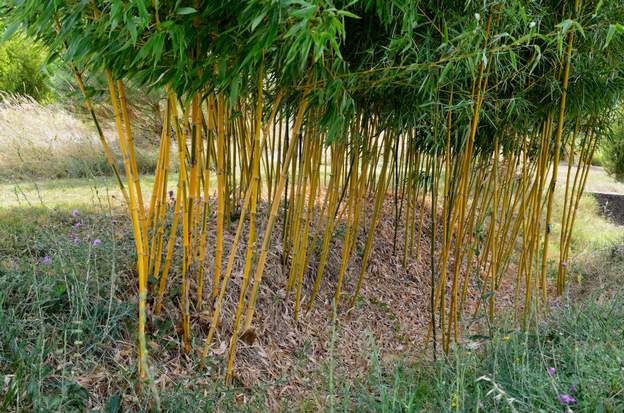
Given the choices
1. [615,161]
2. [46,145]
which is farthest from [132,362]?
[615,161]

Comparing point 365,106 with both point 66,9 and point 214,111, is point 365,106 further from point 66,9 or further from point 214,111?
point 66,9

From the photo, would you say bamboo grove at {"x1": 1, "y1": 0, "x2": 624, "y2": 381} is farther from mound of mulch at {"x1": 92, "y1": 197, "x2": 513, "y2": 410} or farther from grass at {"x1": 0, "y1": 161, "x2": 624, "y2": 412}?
grass at {"x1": 0, "y1": 161, "x2": 624, "y2": 412}

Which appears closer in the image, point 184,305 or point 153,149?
point 184,305

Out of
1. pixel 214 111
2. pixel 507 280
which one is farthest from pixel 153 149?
pixel 214 111

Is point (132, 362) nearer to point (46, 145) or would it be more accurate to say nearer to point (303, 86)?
point (303, 86)

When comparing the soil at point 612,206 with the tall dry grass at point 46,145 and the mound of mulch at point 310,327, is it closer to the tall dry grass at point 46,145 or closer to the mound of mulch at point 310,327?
the mound of mulch at point 310,327

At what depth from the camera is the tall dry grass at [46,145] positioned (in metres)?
6.11

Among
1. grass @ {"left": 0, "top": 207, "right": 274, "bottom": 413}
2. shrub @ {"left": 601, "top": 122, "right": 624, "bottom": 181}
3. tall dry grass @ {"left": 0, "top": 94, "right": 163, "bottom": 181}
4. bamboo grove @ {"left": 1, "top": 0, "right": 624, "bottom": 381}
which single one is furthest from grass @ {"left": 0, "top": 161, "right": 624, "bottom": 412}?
shrub @ {"left": 601, "top": 122, "right": 624, "bottom": 181}

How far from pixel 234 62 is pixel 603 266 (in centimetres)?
410

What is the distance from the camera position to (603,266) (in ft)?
14.9

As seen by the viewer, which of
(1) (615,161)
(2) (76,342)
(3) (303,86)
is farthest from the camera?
(1) (615,161)

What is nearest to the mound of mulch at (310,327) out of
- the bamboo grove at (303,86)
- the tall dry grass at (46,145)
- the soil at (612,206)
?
the bamboo grove at (303,86)

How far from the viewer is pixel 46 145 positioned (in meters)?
6.79

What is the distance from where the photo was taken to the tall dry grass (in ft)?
20.0
